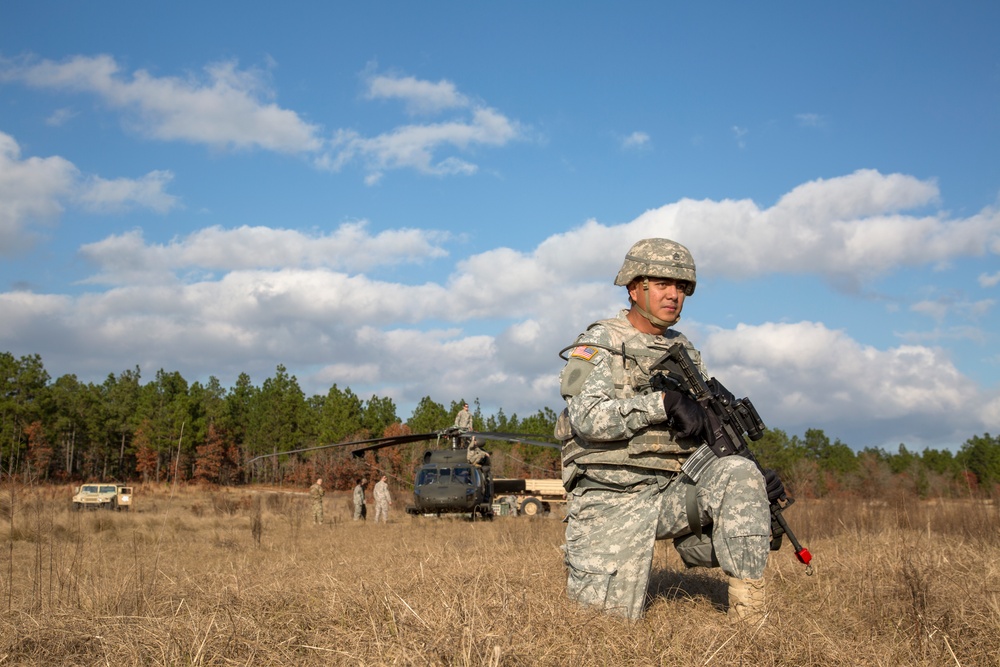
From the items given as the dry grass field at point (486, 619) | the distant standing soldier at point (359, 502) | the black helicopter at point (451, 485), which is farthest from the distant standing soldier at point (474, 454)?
the dry grass field at point (486, 619)

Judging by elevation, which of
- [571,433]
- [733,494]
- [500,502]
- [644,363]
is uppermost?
[644,363]

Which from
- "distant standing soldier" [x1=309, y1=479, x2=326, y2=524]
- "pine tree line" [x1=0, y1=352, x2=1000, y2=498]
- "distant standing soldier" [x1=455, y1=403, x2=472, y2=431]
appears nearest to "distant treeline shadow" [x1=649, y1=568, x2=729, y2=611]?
"distant standing soldier" [x1=309, y1=479, x2=326, y2=524]

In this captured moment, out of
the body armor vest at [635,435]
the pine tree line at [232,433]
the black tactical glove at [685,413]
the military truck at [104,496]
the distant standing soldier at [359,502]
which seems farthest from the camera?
the pine tree line at [232,433]

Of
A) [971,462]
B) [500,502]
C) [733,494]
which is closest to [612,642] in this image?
[733,494]

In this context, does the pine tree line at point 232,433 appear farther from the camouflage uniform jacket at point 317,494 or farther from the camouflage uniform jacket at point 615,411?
the camouflage uniform jacket at point 615,411

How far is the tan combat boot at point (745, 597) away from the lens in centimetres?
372

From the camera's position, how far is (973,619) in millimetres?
3666

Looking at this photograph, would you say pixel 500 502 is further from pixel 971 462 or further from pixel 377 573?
pixel 971 462

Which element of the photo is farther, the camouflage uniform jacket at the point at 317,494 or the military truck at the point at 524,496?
the military truck at the point at 524,496

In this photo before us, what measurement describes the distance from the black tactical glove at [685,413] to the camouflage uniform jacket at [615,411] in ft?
0.14

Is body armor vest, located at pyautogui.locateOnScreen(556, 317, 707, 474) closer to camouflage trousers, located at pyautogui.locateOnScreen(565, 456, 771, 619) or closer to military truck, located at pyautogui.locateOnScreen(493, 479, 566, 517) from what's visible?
camouflage trousers, located at pyautogui.locateOnScreen(565, 456, 771, 619)

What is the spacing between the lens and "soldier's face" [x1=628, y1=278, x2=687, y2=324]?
4398 millimetres

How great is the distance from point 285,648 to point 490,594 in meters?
1.09

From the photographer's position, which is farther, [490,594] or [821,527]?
[821,527]
